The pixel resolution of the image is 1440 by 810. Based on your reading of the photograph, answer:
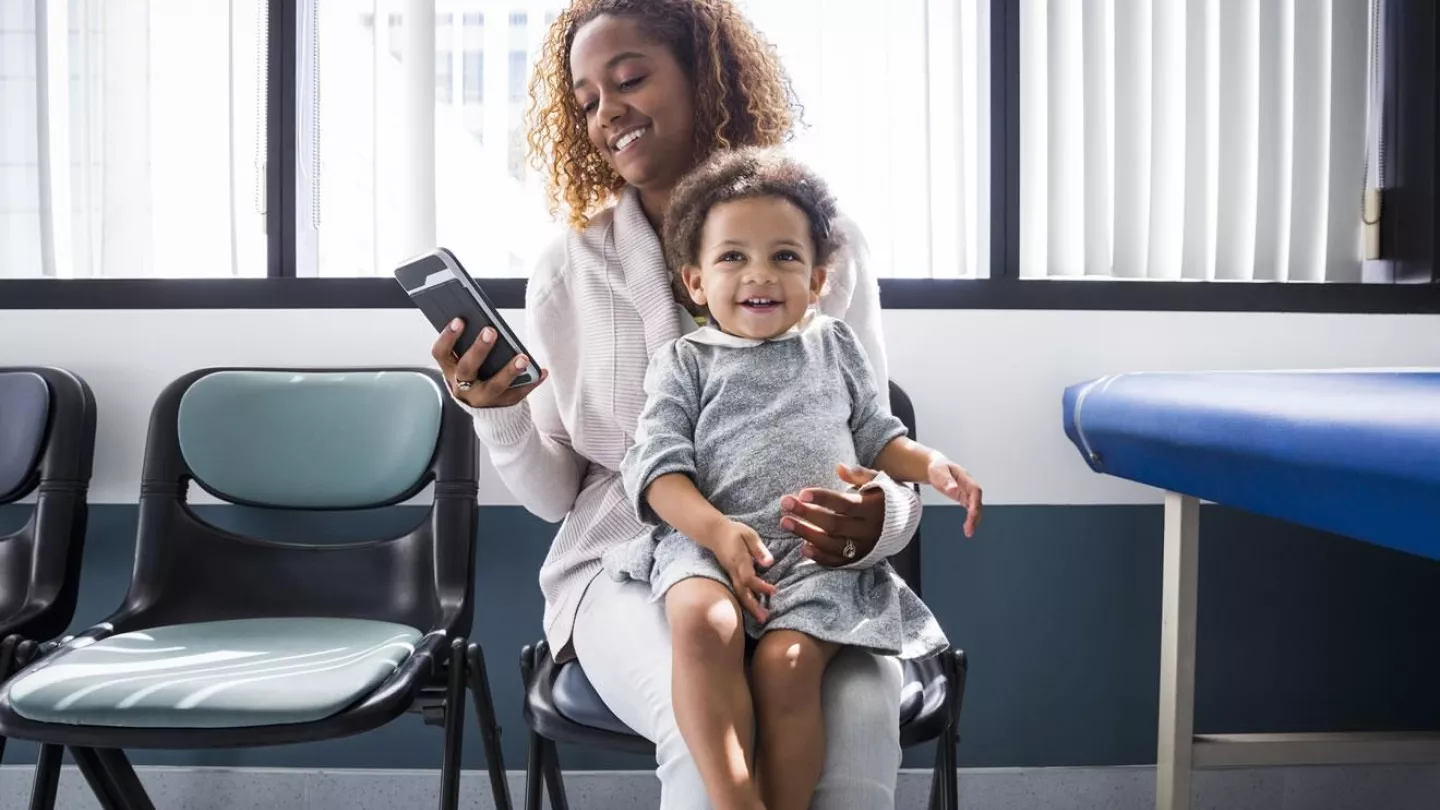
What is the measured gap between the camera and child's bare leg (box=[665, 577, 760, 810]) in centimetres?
93

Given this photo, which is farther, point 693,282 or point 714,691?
point 693,282

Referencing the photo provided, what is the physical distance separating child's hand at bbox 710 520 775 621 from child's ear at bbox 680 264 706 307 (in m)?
0.34

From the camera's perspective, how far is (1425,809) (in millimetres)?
2076

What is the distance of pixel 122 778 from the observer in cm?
149

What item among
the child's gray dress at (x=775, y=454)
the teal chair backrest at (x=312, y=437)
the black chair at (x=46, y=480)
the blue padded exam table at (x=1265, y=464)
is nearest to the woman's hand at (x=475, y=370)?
the child's gray dress at (x=775, y=454)

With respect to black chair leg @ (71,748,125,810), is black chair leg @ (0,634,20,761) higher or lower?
higher

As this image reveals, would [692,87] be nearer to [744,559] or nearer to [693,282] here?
[693,282]

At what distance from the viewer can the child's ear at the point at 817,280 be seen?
127 cm

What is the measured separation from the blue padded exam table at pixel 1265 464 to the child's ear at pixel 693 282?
2.30 ft

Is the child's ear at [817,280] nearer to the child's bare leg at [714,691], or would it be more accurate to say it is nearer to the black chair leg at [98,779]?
the child's bare leg at [714,691]

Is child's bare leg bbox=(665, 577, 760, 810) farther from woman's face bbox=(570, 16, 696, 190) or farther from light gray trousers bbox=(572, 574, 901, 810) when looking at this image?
woman's face bbox=(570, 16, 696, 190)

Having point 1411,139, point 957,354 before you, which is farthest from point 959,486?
point 1411,139

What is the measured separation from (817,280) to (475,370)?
1.49 ft

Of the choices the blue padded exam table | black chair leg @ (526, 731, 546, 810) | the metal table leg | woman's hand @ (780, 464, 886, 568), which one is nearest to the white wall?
the blue padded exam table
